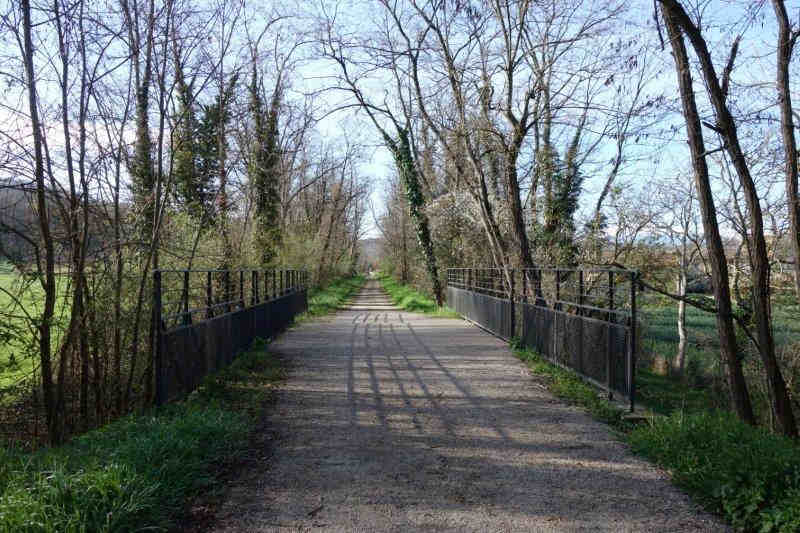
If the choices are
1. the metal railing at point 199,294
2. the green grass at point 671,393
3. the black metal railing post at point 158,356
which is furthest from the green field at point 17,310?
the green grass at point 671,393

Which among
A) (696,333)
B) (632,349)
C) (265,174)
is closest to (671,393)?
(696,333)

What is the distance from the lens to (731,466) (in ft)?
13.6

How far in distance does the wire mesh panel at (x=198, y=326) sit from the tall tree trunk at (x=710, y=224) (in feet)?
19.9

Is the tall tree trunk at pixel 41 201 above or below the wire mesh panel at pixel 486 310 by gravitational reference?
above

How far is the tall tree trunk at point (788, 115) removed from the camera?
7.62 meters

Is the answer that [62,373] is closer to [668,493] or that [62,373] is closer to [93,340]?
[93,340]

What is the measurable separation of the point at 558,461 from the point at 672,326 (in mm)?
22863

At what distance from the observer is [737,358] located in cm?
759

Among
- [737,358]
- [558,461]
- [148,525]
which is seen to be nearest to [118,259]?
[148,525]

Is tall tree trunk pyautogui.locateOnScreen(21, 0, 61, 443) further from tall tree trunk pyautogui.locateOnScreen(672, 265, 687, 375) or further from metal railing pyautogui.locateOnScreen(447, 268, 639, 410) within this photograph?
tall tree trunk pyautogui.locateOnScreen(672, 265, 687, 375)

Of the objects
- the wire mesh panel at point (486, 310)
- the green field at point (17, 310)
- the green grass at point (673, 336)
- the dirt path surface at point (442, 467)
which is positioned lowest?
the green grass at point (673, 336)

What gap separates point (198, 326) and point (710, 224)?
617 cm

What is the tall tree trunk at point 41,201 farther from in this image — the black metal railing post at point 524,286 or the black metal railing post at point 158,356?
the black metal railing post at point 524,286

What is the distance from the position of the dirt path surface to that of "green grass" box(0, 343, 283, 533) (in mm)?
344
